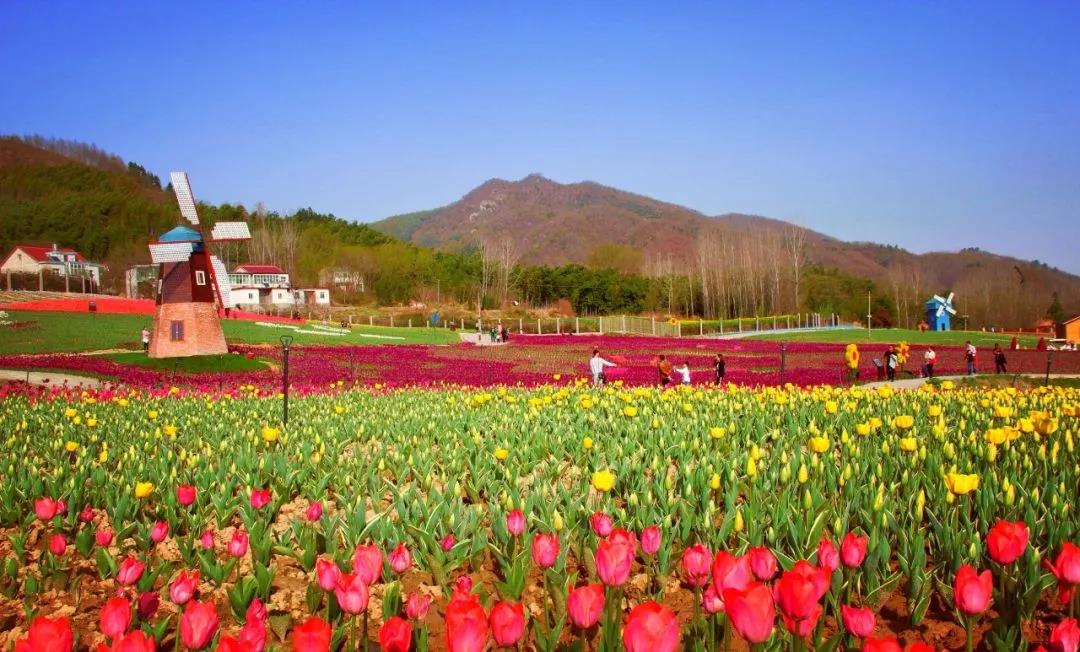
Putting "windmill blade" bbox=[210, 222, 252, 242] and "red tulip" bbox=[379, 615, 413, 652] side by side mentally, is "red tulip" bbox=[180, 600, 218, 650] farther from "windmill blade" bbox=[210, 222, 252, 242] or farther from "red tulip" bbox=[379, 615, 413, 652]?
"windmill blade" bbox=[210, 222, 252, 242]

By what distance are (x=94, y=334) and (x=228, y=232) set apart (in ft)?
29.1

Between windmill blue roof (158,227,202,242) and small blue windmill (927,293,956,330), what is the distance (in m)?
73.1

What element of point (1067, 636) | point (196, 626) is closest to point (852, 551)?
point (1067, 636)

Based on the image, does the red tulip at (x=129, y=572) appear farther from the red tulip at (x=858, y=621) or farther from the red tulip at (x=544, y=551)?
the red tulip at (x=858, y=621)

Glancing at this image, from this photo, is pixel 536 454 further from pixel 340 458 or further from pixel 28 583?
pixel 28 583

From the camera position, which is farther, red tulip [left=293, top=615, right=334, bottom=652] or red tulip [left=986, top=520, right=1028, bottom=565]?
red tulip [left=986, top=520, right=1028, bottom=565]

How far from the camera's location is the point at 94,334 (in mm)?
34406

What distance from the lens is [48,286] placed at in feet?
235

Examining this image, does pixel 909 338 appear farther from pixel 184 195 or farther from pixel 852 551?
pixel 852 551

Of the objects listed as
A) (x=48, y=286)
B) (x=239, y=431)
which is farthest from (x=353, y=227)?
(x=239, y=431)

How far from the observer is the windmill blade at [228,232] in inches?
1254

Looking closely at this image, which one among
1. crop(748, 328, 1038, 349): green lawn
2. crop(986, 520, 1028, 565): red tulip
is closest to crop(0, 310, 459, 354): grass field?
crop(748, 328, 1038, 349): green lawn

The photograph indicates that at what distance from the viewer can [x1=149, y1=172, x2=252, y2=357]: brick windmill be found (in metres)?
26.7

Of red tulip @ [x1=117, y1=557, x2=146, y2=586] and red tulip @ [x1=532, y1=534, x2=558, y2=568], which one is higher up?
red tulip @ [x1=532, y1=534, x2=558, y2=568]
